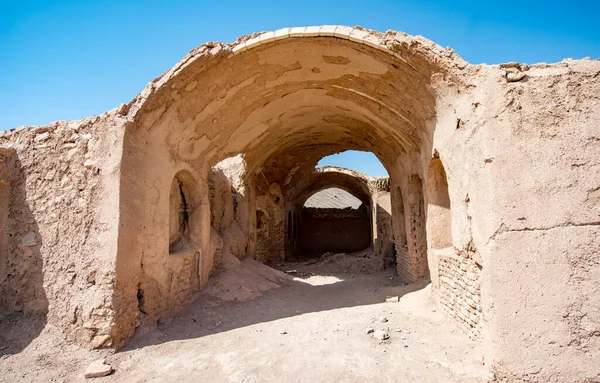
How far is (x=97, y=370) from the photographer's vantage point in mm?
3785

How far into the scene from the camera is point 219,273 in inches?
282

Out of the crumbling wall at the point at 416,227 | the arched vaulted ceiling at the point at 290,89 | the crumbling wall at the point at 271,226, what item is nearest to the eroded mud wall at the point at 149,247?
the arched vaulted ceiling at the point at 290,89

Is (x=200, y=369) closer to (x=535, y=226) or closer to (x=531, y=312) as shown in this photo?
(x=531, y=312)

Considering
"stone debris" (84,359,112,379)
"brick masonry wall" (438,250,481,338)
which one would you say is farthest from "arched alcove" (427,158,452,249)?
"stone debris" (84,359,112,379)

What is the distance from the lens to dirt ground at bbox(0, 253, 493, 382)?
362cm

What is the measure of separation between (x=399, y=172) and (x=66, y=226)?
646 cm

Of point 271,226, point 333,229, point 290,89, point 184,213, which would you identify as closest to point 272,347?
point 184,213

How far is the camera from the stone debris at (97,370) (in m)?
3.76

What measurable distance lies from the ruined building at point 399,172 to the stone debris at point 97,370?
406 millimetres

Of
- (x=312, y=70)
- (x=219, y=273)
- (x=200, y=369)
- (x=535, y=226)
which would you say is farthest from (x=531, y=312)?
(x=219, y=273)

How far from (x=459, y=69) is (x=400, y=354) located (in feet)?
10.9

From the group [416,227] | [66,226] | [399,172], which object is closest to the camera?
[66,226]

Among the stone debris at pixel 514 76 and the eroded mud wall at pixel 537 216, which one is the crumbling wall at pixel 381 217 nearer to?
the eroded mud wall at pixel 537 216

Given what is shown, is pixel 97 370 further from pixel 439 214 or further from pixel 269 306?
pixel 439 214
